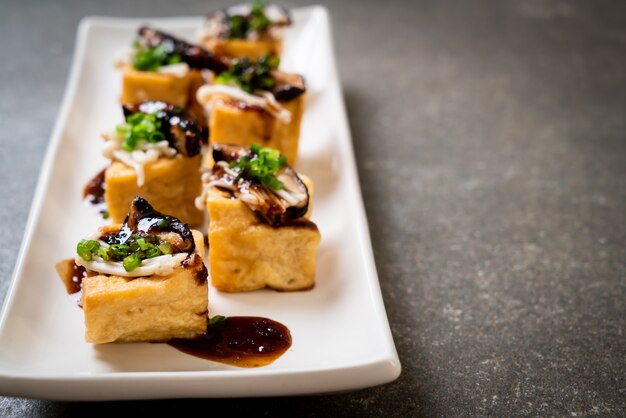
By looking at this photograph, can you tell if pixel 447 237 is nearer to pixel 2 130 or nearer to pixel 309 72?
pixel 309 72

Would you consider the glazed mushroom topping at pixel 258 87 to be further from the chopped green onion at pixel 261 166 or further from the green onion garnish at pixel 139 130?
the chopped green onion at pixel 261 166

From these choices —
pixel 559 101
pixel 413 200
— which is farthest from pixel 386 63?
pixel 413 200

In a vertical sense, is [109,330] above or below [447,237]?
above

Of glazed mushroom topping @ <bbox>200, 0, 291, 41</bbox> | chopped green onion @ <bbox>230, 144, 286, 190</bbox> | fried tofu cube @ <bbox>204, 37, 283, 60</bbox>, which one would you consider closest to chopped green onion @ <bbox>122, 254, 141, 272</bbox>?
chopped green onion @ <bbox>230, 144, 286, 190</bbox>

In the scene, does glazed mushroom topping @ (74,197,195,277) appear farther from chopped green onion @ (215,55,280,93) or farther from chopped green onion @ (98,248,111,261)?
chopped green onion @ (215,55,280,93)

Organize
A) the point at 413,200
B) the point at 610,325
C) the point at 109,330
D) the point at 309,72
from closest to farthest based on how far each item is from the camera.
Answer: the point at 109,330
the point at 610,325
the point at 413,200
the point at 309,72

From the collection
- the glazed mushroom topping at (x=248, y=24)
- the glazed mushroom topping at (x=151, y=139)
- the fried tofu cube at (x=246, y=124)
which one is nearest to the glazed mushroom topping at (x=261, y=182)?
the glazed mushroom topping at (x=151, y=139)
